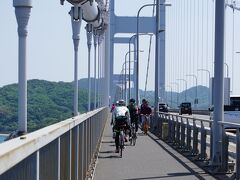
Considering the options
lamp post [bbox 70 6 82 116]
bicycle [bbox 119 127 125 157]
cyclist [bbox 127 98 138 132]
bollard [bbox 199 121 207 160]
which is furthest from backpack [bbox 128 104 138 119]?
bollard [bbox 199 121 207 160]

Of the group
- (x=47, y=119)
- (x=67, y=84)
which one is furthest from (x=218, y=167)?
(x=67, y=84)

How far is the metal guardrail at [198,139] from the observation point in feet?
39.0

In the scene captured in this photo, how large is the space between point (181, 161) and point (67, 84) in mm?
10351

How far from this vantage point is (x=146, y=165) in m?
14.3

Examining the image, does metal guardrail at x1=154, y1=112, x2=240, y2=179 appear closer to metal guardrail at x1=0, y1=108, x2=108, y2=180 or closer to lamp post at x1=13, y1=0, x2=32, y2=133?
lamp post at x1=13, y1=0, x2=32, y2=133

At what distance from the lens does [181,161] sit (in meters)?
15.0

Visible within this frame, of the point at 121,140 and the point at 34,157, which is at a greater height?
the point at 34,157

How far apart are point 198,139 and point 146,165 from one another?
247 cm

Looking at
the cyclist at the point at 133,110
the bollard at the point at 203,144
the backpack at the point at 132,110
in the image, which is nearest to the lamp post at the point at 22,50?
the bollard at the point at 203,144

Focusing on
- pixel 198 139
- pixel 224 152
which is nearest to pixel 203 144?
pixel 198 139

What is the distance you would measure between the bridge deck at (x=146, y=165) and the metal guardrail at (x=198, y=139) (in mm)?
399

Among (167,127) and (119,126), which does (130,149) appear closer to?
(119,126)

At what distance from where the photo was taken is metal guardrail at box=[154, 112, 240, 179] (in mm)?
11898

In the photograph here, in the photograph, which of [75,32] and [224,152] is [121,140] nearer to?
[75,32]
